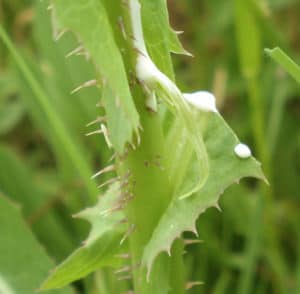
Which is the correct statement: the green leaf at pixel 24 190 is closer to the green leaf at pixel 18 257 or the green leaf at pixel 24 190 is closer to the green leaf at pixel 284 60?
the green leaf at pixel 18 257

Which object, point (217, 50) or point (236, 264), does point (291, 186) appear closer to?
point (236, 264)

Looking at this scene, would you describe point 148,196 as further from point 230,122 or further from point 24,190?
point 230,122

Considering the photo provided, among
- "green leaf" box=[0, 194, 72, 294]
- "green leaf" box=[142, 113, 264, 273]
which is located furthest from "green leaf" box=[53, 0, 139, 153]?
"green leaf" box=[0, 194, 72, 294]

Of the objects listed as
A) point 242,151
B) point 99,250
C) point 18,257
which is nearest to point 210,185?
point 242,151

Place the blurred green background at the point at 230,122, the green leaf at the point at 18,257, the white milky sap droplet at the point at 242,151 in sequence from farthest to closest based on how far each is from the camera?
the blurred green background at the point at 230,122, the green leaf at the point at 18,257, the white milky sap droplet at the point at 242,151

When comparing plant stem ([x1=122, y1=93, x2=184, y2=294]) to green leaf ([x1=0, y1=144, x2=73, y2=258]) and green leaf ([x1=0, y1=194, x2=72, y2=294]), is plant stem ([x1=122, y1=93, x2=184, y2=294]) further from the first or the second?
green leaf ([x1=0, y1=144, x2=73, y2=258])

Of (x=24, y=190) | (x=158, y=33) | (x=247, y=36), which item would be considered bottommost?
(x=24, y=190)

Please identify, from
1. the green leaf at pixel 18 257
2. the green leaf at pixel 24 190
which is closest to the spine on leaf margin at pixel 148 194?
the green leaf at pixel 18 257
